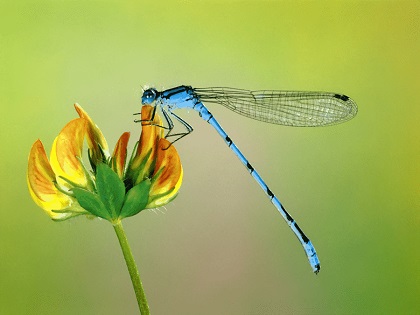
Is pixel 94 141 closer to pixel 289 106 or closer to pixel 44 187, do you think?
pixel 44 187

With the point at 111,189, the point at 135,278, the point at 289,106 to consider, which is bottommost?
the point at 135,278

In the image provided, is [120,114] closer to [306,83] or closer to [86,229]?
[86,229]

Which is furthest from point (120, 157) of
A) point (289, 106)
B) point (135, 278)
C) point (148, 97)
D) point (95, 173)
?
point (289, 106)

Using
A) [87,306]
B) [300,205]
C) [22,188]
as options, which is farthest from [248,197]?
[22,188]

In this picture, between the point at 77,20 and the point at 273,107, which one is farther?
the point at 77,20

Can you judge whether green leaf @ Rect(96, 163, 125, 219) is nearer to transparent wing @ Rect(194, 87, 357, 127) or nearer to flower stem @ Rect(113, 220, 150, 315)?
flower stem @ Rect(113, 220, 150, 315)

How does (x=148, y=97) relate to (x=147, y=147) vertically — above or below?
above
